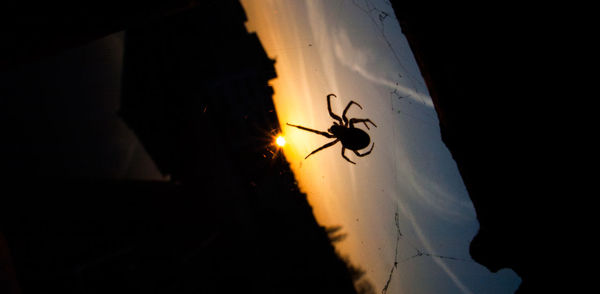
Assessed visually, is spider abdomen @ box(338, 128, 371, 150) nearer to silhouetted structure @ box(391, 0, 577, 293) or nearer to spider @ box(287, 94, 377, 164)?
spider @ box(287, 94, 377, 164)

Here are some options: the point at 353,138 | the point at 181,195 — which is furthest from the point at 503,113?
the point at 181,195

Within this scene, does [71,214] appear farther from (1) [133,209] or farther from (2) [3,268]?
(2) [3,268]

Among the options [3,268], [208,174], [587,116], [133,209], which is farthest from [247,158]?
[587,116]

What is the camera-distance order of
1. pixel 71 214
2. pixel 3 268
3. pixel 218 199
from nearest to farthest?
pixel 3 268, pixel 71 214, pixel 218 199

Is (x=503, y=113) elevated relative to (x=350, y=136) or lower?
elevated

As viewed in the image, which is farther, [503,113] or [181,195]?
[181,195]

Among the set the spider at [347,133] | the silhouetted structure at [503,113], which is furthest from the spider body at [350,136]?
the silhouetted structure at [503,113]

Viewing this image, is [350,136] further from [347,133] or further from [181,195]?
[181,195]

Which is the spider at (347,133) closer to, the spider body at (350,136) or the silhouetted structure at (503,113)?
the spider body at (350,136)
